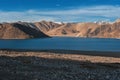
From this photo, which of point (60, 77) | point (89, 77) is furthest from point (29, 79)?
point (89, 77)

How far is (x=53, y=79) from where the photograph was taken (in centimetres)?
2361

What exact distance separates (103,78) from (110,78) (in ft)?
1.70

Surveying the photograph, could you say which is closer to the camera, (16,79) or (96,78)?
(16,79)

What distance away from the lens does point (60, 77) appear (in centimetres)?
2453

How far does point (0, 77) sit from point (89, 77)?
6.49 m

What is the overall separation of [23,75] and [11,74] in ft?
2.73

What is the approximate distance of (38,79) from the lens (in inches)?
909

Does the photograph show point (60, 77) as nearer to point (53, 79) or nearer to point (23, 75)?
point (53, 79)

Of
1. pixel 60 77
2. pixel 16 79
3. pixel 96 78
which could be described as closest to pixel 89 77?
pixel 96 78

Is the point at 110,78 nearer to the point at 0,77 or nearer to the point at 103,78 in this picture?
→ the point at 103,78

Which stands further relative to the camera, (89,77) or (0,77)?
(89,77)

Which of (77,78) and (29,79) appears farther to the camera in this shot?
(77,78)

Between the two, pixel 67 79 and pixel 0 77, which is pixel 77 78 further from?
pixel 0 77

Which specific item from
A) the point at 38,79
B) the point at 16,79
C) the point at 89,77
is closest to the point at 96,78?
the point at 89,77
